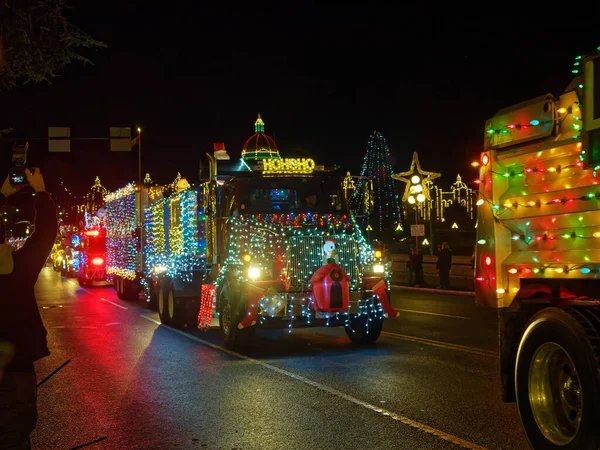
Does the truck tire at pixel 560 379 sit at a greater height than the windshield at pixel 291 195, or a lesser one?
lesser

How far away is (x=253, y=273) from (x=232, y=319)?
801 millimetres

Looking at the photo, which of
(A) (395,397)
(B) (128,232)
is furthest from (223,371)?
(B) (128,232)

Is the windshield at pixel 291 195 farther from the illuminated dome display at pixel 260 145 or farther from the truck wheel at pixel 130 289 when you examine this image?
the truck wheel at pixel 130 289

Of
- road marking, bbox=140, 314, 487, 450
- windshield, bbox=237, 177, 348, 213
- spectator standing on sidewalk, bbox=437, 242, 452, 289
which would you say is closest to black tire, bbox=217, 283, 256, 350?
road marking, bbox=140, 314, 487, 450

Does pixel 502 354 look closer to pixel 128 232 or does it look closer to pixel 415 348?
pixel 415 348

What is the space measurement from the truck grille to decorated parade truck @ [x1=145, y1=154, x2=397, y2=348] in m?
0.02

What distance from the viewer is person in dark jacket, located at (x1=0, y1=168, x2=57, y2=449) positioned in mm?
4523

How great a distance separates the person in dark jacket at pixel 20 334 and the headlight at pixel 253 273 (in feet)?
24.4

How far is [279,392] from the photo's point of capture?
8906 mm

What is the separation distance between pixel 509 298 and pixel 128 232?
18771 mm

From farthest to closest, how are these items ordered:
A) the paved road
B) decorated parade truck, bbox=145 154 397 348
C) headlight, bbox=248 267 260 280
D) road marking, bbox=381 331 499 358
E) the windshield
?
the windshield → headlight, bbox=248 267 260 280 → decorated parade truck, bbox=145 154 397 348 → road marking, bbox=381 331 499 358 → the paved road

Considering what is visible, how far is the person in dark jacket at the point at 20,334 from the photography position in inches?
178

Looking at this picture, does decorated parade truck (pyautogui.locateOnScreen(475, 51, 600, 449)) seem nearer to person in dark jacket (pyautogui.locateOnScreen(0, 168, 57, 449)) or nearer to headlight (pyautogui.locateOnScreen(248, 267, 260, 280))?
person in dark jacket (pyautogui.locateOnScreen(0, 168, 57, 449))

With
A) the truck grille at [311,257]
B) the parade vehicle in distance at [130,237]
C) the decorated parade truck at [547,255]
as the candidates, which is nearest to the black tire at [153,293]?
the parade vehicle in distance at [130,237]
